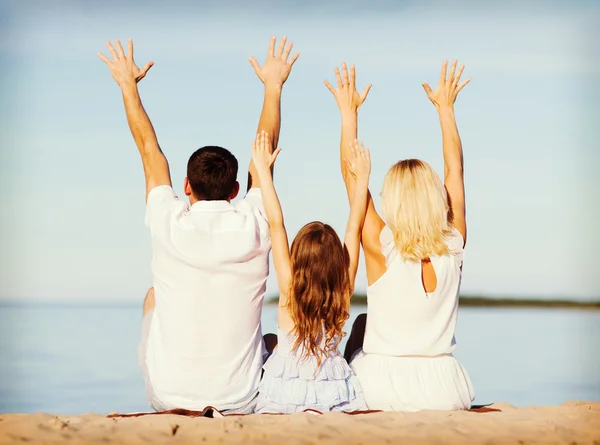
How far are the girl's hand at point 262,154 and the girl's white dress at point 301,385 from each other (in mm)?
1046

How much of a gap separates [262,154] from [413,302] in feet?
4.40

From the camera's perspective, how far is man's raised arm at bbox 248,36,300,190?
6.69 meters

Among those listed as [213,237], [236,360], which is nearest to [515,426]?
[236,360]

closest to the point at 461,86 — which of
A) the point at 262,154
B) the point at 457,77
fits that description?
the point at 457,77

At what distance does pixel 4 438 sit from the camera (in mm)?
5160

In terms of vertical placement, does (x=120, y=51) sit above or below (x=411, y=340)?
above

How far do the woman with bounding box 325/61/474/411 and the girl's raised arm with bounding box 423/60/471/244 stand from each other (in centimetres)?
28

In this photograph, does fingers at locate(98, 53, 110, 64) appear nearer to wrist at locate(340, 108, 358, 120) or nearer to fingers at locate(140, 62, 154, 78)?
fingers at locate(140, 62, 154, 78)

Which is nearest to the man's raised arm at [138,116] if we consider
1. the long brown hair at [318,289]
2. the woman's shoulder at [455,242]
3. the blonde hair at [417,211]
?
the long brown hair at [318,289]

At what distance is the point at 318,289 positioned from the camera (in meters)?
5.91

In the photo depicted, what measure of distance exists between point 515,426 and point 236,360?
5.52 feet

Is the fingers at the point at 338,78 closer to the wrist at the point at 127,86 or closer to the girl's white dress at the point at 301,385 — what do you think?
the wrist at the point at 127,86

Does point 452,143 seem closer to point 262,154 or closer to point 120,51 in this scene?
point 262,154

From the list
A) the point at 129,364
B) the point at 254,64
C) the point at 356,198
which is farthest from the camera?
the point at 129,364
